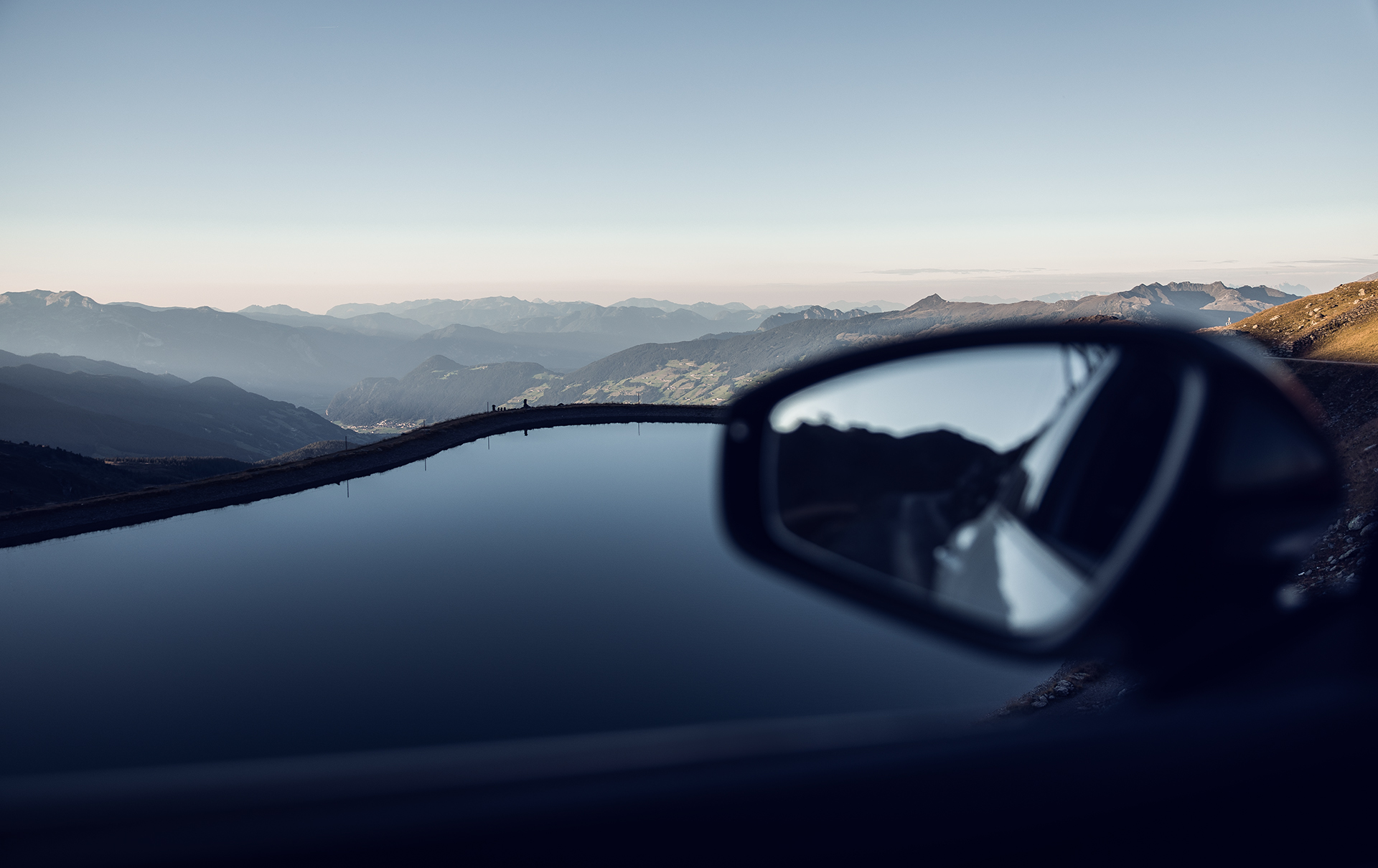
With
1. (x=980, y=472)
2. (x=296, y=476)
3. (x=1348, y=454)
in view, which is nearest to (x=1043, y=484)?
(x=980, y=472)

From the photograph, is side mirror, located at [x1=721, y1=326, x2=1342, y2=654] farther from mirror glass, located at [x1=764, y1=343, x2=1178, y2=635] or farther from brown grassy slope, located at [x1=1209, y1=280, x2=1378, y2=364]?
brown grassy slope, located at [x1=1209, y1=280, x2=1378, y2=364]

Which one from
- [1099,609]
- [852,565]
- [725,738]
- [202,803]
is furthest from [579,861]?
[852,565]

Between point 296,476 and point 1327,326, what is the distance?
4369cm

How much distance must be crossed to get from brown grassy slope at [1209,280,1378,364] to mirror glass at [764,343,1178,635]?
29009 millimetres

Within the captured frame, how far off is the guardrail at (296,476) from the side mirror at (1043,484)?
9529mm

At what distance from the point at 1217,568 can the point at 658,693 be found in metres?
7.77

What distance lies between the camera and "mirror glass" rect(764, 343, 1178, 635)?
4.81 ft

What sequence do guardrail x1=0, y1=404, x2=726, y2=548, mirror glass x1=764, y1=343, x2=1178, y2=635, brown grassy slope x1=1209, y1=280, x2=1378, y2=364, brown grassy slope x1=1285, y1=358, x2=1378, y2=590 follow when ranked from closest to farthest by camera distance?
mirror glass x1=764, y1=343, x2=1178, y2=635
brown grassy slope x1=1285, y1=358, x2=1378, y2=590
guardrail x1=0, y1=404, x2=726, y2=548
brown grassy slope x1=1209, y1=280, x2=1378, y2=364

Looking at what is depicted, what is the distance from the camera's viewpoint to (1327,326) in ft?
97.9

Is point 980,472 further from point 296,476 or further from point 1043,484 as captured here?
point 296,476

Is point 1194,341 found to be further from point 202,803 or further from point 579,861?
point 202,803

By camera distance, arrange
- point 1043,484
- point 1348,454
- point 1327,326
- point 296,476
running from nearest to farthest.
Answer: point 1043,484
point 1348,454
point 296,476
point 1327,326

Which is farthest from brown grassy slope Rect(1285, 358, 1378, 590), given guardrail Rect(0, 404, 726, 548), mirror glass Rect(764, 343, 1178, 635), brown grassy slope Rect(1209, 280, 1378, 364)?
guardrail Rect(0, 404, 726, 548)

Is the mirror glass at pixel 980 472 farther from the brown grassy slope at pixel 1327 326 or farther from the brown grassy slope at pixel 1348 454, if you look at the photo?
the brown grassy slope at pixel 1327 326
